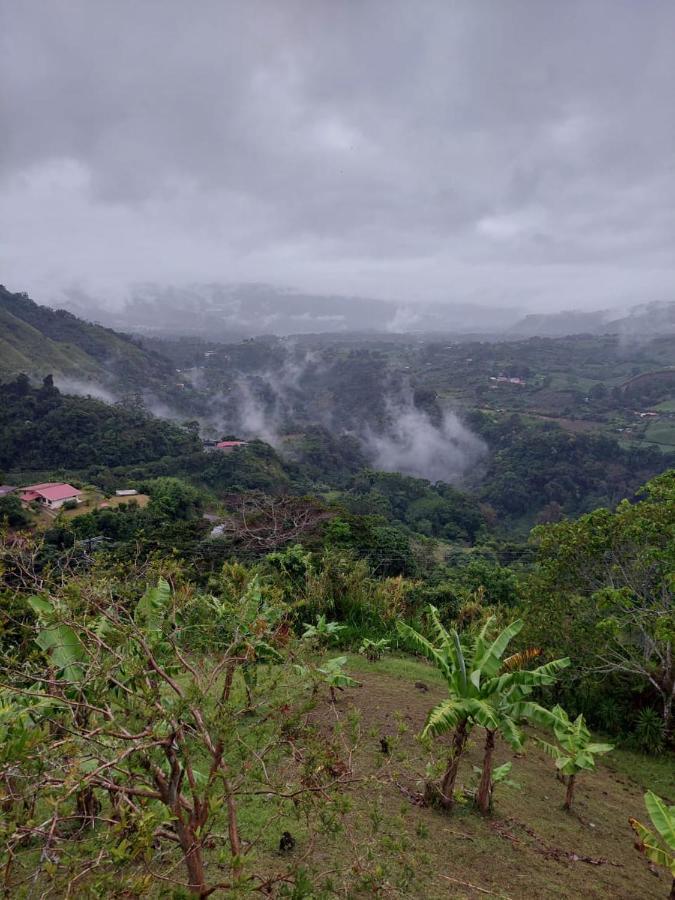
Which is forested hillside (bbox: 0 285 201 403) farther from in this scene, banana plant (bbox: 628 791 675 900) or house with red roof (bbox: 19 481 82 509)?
banana plant (bbox: 628 791 675 900)

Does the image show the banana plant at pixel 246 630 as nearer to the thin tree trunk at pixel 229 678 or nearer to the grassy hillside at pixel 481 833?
the thin tree trunk at pixel 229 678

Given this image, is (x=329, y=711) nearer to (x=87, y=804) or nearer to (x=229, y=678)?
(x=87, y=804)

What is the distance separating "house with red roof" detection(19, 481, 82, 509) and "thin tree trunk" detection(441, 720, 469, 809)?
33.1 metres

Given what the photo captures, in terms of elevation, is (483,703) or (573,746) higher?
(483,703)

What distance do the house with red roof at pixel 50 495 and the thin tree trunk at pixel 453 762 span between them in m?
33.1

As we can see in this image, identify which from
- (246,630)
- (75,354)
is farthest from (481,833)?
(75,354)

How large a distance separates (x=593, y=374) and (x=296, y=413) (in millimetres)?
73081

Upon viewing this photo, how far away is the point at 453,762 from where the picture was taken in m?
4.84

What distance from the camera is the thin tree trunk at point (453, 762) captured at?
461 centimetres

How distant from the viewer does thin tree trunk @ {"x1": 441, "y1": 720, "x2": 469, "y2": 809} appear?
4.61m

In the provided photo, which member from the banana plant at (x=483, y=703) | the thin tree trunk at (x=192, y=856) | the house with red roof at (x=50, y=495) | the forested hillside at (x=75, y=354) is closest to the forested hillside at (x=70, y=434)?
the house with red roof at (x=50, y=495)

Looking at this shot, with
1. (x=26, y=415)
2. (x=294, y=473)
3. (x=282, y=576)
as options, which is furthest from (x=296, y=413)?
(x=282, y=576)

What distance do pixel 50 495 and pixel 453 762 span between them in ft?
116

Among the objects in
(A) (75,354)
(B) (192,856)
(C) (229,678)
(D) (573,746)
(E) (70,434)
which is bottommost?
(E) (70,434)
